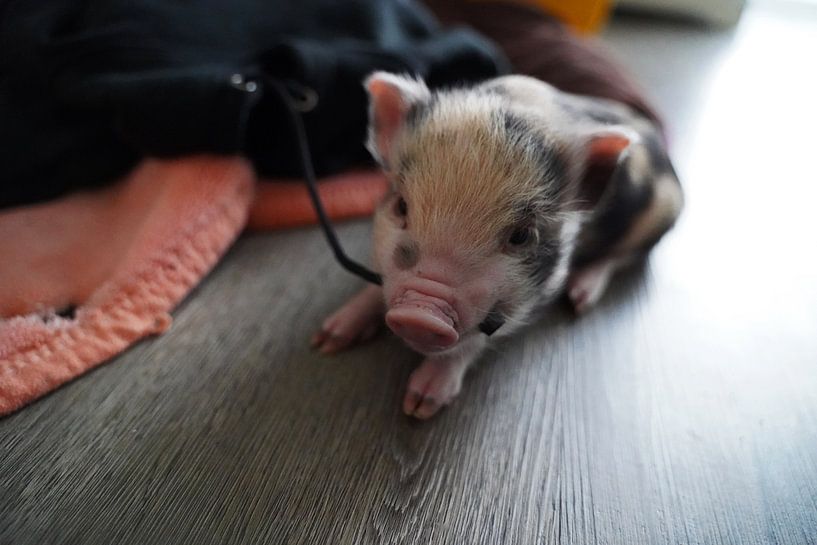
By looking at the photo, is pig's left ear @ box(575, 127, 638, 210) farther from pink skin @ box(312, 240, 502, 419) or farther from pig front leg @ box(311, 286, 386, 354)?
pig front leg @ box(311, 286, 386, 354)

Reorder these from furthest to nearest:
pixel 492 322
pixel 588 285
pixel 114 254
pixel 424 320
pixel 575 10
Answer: pixel 575 10 < pixel 588 285 < pixel 114 254 < pixel 492 322 < pixel 424 320

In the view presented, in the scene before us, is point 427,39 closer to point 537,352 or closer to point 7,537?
point 537,352

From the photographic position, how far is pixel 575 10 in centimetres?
204

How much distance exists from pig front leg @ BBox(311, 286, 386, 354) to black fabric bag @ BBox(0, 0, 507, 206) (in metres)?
0.38

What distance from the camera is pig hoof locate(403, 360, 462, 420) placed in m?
0.87

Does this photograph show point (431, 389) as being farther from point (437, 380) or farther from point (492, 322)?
point (492, 322)

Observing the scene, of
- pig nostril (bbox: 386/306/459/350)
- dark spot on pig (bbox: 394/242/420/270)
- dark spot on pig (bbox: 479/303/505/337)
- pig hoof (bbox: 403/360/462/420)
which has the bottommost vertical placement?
pig hoof (bbox: 403/360/462/420)

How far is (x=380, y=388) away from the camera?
Answer: 35.8 inches

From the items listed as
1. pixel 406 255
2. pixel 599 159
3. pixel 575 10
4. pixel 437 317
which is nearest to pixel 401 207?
pixel 406 255

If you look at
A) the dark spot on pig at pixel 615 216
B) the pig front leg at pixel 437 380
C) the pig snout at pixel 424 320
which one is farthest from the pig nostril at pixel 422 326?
the dark spot on pig at pixel 615 216

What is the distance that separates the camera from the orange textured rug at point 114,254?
2.77 feet

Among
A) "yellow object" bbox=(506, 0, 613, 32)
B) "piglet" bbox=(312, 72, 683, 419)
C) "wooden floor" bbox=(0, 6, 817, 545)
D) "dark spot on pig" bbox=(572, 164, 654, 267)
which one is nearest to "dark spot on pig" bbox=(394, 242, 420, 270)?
"piglet" bbox=(312, 72, 683, 419)

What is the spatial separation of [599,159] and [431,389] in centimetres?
43

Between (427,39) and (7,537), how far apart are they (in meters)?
1.27
